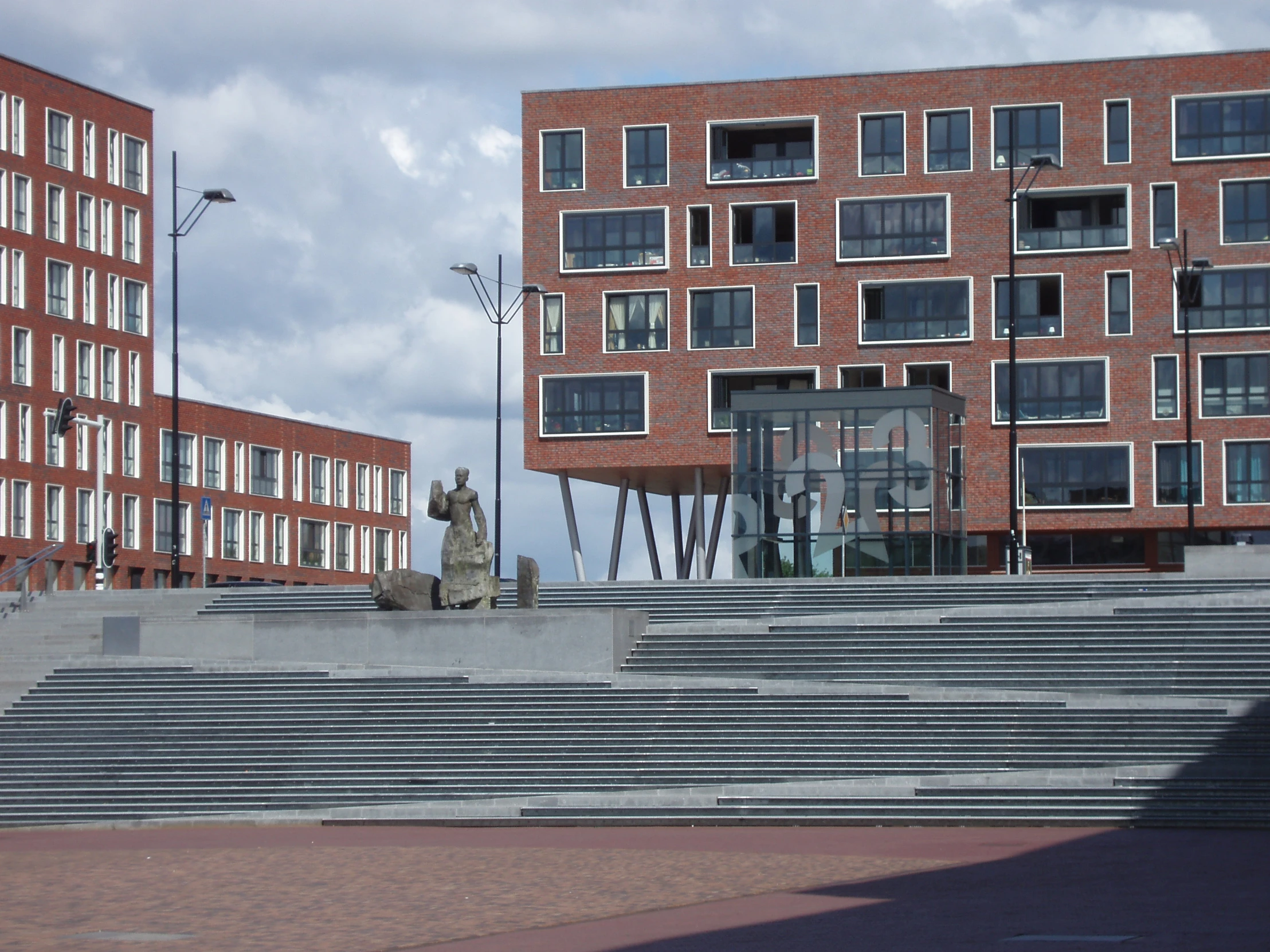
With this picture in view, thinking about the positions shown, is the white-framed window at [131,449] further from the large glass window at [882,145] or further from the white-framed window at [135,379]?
the large glass window at [882,145]

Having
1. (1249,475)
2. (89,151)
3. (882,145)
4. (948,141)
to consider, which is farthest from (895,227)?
(89,151)

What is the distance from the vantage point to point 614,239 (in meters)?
60.4

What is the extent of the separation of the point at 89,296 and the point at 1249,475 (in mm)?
45000

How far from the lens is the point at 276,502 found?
89188 millimetres

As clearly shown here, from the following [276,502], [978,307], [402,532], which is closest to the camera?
[978,307]

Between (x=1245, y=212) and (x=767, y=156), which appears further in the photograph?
(x=767, y=156)

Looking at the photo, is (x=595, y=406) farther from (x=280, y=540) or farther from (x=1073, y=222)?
(x=280, y=540)

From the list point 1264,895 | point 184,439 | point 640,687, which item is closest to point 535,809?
point 640,687

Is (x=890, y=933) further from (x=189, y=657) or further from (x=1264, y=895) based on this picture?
(x=189, y=657)

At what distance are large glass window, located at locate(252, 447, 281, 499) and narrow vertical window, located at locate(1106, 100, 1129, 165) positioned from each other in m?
45.2

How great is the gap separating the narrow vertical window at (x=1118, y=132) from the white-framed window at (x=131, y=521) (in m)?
42.4

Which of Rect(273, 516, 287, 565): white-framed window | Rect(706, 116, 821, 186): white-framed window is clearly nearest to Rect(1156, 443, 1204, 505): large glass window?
Rect(706, 116, 821, 186): white-framed window

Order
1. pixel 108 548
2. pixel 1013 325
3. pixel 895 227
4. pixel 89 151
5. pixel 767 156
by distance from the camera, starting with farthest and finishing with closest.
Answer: pixel 89 151 → pixel 767 156 → pixel 895 227 → pixel 1013 325 → pixel 108 548

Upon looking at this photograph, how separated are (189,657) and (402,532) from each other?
6577 cm
